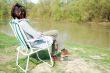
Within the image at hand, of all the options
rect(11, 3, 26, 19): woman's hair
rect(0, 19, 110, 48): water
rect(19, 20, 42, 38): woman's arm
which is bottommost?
rect(0, 19, 110, 48): water

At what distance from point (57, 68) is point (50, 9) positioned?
51722mm

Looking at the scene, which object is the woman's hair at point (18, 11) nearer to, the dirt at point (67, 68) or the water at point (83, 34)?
the dirt at point (67, 68)

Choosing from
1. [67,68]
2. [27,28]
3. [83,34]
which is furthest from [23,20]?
[83,34]

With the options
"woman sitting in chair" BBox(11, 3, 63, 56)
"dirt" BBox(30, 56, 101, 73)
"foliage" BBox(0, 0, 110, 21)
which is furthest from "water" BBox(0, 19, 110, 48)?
"foliage" BBox(0, 0, 110, 21)

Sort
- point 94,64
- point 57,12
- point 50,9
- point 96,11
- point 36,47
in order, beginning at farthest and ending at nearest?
1. point 50,9
2. point 57,12
3. point 96,11
4. point 94,64
5. point 36,47

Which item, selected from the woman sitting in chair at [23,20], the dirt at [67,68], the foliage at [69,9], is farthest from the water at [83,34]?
the foliage at [69,9]

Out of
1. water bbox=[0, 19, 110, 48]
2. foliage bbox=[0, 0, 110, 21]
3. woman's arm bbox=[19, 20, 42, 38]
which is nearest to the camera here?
woman's arm bbox=[19, 20, 42, 38]

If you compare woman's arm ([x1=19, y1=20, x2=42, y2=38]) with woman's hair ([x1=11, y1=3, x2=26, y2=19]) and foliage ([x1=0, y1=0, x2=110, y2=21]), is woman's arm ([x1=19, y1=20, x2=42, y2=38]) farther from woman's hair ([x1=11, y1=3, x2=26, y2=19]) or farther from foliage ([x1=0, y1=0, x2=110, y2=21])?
foliage ([x1=0, y1=0, x2=110, y2=21])

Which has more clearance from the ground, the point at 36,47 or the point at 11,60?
the point at 36,47

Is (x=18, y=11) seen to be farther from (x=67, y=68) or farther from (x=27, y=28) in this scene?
(x=67, y=68)

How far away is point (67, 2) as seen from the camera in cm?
5238

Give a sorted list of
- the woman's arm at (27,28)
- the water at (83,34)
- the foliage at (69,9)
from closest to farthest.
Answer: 1. the woman's arm at (27,28)
2. the water at (83,34)
3. the foliage at (69,9)

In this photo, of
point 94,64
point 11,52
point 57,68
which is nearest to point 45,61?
point 57,68

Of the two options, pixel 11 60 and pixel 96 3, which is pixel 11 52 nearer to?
pixel 11 60
